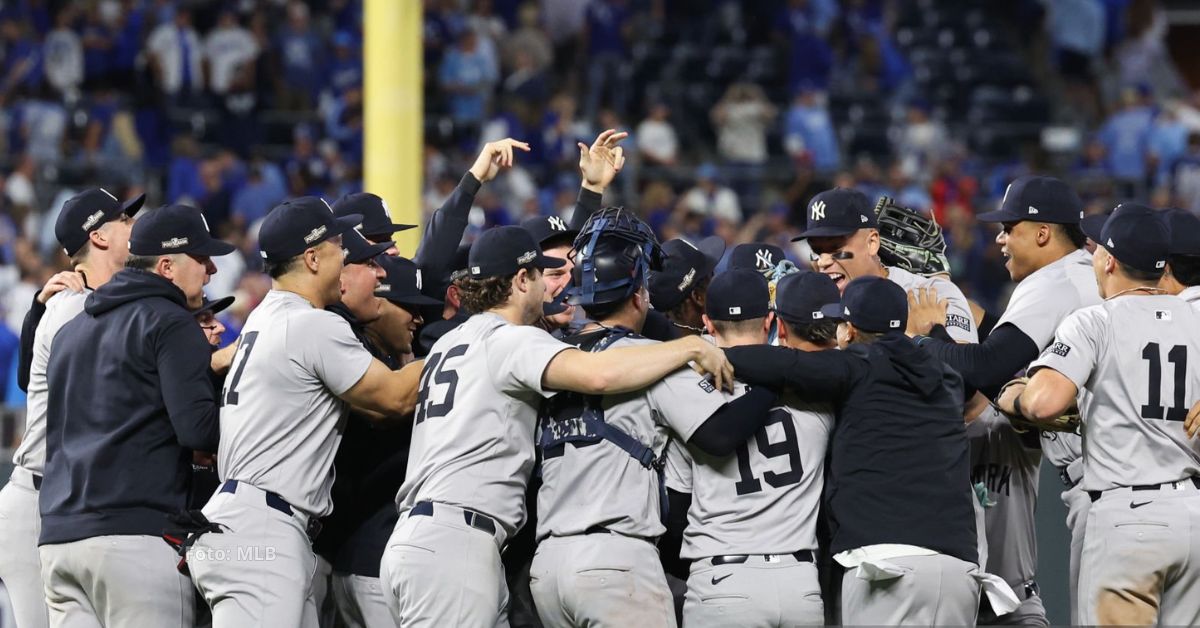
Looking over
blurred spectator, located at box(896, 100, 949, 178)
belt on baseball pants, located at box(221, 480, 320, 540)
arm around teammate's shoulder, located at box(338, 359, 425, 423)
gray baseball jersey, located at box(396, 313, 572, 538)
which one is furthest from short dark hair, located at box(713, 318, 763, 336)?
blurred spectator, located at box(896, 100, 949, 178)

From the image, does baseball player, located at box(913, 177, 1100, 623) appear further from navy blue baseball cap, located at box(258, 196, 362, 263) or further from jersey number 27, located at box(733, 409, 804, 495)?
navy blue baseball cap, located at box(258, 196, 362, 263)

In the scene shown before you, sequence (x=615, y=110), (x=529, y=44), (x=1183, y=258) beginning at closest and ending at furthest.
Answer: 1. (x=1183, y=258)
2. (x=615, y=110)
3. (x=529, y=44)

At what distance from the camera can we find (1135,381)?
18.3 ft

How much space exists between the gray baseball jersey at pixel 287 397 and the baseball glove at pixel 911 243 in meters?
2.39

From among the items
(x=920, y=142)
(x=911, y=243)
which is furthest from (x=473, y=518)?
(x=920, y=142)

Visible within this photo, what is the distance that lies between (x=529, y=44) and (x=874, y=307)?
13.8 meters

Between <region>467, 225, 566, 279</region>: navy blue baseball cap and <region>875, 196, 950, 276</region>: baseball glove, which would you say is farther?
<region>875, 196, 950, 276</region>: baseball glove

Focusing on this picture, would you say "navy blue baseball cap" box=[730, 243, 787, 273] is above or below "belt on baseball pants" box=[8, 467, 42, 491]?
above

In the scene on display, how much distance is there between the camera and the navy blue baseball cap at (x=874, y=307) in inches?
209

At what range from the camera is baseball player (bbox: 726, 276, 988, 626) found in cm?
518

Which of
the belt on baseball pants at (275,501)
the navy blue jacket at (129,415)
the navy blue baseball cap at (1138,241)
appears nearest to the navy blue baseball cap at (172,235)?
the navy blue jacket at (129,415)

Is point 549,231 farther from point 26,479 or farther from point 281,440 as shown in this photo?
point 26,479

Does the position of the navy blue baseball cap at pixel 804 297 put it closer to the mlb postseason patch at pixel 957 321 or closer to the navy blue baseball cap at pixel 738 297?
the navy blue baseball cap at pixel 738 297

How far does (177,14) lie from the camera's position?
17516mm
